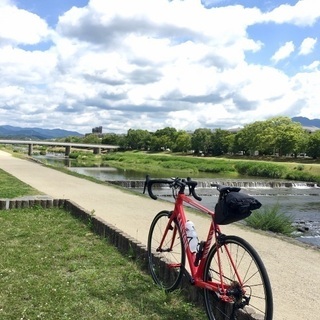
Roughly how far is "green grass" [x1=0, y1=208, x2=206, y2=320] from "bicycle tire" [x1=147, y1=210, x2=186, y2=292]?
4.8 inches

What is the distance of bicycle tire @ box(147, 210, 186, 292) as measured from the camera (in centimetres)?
422

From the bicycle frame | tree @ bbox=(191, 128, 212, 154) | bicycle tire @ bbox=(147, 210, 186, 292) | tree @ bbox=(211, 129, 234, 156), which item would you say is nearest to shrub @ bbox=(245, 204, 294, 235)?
bicycle tire @ bbox=(147, 210, 186, 292)

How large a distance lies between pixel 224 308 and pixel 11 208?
6.68 m

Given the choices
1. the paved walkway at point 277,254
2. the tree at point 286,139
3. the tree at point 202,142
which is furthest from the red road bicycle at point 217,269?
the tree at point 202,142

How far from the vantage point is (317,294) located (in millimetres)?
4656

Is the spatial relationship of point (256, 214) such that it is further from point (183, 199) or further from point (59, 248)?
point (183, 199)

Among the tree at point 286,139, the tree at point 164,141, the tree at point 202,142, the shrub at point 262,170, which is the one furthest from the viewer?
the tree at point 164,141

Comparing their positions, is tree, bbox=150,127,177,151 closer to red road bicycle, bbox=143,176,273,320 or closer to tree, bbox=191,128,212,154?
tree, bbox=191,128,212,154

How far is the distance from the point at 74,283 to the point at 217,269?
64.6 inches

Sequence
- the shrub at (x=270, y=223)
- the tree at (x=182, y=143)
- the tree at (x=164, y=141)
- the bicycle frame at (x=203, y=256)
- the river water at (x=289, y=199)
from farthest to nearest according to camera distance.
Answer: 1. the tree at (x=164, y=141)
2. the tree at (x=182, y=143)
3. the river water at (x=289, y=199)
4. the shrub at (x=270, y=223)
5. the bicycle frame at (x=203, y=256)

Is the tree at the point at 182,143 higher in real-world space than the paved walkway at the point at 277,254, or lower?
higher

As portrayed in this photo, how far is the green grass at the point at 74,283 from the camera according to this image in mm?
3699

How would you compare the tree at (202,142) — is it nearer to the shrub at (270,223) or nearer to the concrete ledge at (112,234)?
the shrub at (270,223)

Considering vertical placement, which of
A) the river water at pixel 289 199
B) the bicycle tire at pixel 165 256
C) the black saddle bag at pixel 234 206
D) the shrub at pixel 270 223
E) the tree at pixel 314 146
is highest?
the tree at pixel 314 146
